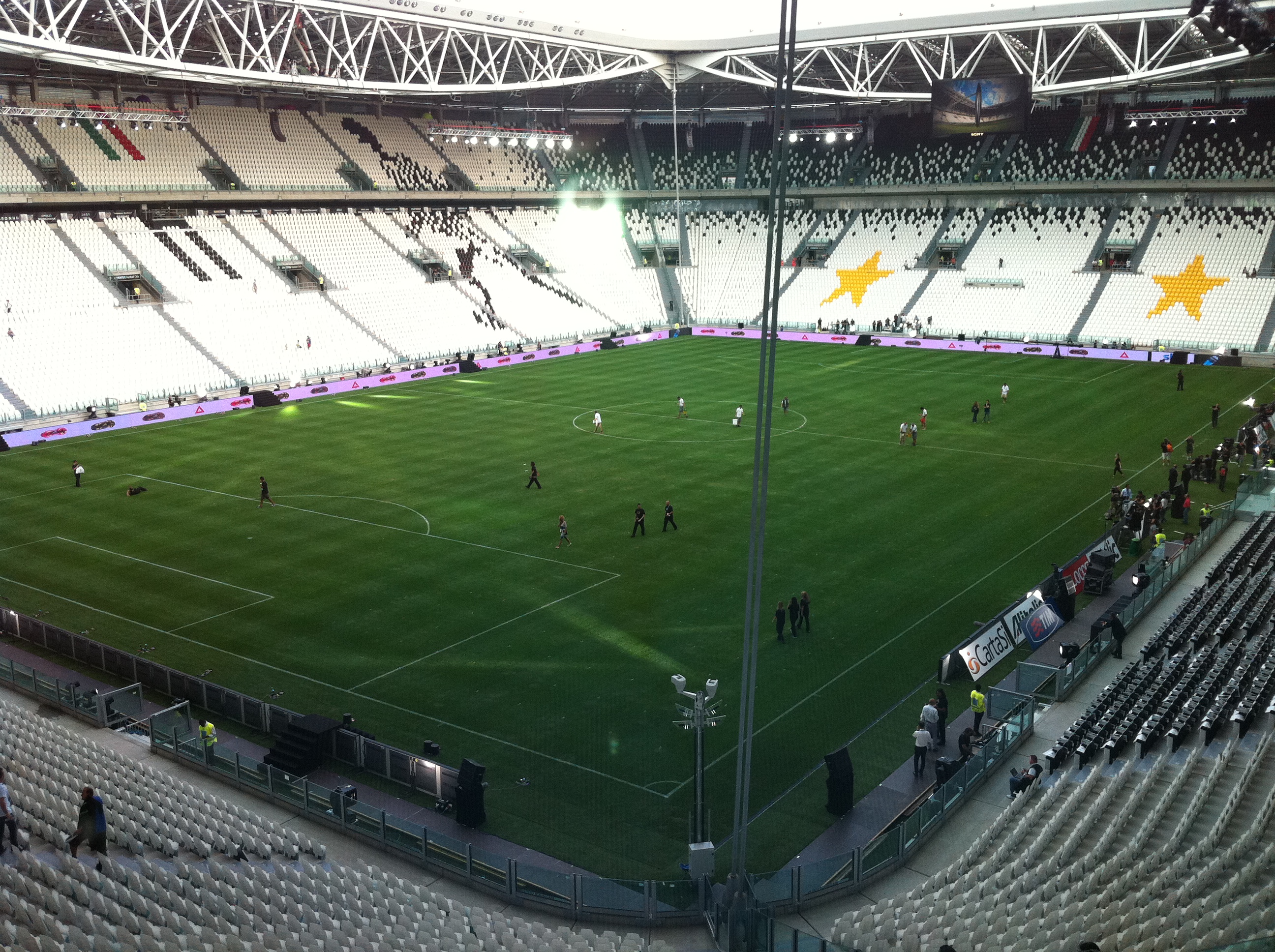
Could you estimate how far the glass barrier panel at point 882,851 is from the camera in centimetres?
1524

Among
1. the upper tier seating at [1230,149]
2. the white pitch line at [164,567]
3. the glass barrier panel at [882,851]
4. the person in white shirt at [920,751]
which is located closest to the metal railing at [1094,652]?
the person in white shirt at [920,751]

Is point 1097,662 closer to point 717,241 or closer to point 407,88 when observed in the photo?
point 407,88

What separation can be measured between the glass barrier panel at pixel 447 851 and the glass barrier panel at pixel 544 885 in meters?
1.04

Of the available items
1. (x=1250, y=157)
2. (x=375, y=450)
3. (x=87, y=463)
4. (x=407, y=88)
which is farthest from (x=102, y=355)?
(x=1250, y=157)

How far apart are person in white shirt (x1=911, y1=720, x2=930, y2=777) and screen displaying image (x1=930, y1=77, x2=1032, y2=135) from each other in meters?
54.9

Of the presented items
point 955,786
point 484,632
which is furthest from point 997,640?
point 484,632

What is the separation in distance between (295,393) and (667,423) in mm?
21112

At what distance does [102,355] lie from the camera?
55062mm

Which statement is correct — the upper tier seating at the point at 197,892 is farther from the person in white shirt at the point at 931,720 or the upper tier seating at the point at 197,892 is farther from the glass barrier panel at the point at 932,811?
the person in white shirt at the point at 931,720

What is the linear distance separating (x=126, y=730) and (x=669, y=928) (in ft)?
38.4

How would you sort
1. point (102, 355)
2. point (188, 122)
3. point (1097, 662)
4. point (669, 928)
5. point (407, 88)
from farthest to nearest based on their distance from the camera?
point (188, 122), point (407, 88), point (102, 355), point (1097, 662), point (669, 928)

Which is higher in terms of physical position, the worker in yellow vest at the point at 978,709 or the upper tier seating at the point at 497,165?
the upper tier seating at the point at 497,165

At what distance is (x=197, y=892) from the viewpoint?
41.0 ft

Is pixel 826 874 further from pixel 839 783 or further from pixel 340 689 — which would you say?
pixel 340 689
